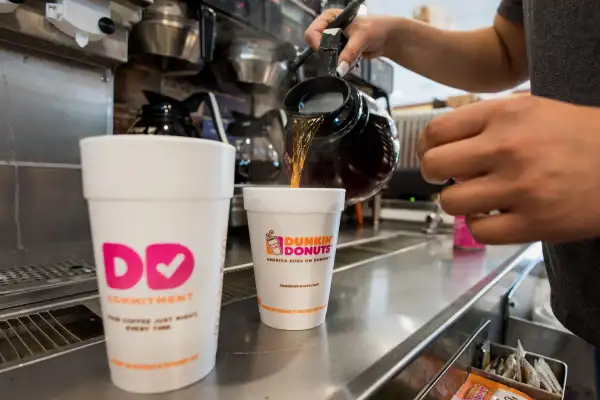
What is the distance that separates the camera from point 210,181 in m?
0.30

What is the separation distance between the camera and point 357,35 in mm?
649

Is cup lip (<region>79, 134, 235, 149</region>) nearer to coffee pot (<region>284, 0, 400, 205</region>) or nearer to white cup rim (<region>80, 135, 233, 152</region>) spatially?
white cup rim (<region>80, 135, 233, 152</region>)

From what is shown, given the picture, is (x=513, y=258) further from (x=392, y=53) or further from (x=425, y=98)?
(x=425, y=98)

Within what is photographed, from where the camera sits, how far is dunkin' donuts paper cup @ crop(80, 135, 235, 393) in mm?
279

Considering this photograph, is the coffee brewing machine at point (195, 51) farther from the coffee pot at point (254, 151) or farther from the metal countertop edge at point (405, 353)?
the metal countertop edge at point (405, 353)

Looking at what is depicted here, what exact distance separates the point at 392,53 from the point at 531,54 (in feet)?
1.11

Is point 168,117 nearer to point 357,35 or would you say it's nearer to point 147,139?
point 357,35

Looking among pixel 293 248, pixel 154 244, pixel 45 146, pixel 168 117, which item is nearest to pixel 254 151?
pixel 168 117

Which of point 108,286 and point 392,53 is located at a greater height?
point 392,53

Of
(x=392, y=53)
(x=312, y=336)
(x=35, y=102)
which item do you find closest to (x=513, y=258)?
(x=392, y=53)

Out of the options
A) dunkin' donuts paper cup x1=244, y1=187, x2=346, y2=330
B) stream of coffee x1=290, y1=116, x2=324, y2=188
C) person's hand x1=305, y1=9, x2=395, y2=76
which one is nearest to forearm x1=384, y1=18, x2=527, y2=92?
person's hand x1=305, y1=9, x2=395, y2=76

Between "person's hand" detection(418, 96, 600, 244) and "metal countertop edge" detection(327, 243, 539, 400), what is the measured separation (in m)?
0.15

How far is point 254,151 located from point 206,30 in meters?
0.31

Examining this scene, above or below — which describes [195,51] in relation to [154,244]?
above
